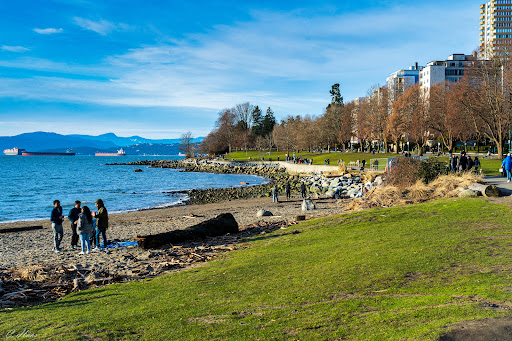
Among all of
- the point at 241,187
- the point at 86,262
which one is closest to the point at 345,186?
the point at 241,187

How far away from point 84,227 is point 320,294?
11.1 metres

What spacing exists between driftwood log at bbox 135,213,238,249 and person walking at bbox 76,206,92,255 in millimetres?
1904

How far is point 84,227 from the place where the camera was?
49.9ft

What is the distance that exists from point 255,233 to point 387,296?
11.2 metres

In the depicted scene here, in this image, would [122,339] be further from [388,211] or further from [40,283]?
[388,211]

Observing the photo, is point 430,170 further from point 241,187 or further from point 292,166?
point 292,166

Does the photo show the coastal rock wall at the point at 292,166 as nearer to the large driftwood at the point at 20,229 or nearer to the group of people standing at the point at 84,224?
the large driftwood at the point at 20,229

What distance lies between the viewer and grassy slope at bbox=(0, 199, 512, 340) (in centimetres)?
568

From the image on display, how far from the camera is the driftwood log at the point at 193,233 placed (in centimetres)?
1543

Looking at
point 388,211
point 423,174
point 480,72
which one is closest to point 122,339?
point 388,211

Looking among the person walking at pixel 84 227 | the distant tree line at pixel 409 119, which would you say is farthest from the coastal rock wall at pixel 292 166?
the person walking at pixel 84 227

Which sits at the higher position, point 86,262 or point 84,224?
point 84,224

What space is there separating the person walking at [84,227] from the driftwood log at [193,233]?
1.90 meters

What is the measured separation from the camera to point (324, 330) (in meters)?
5.54
